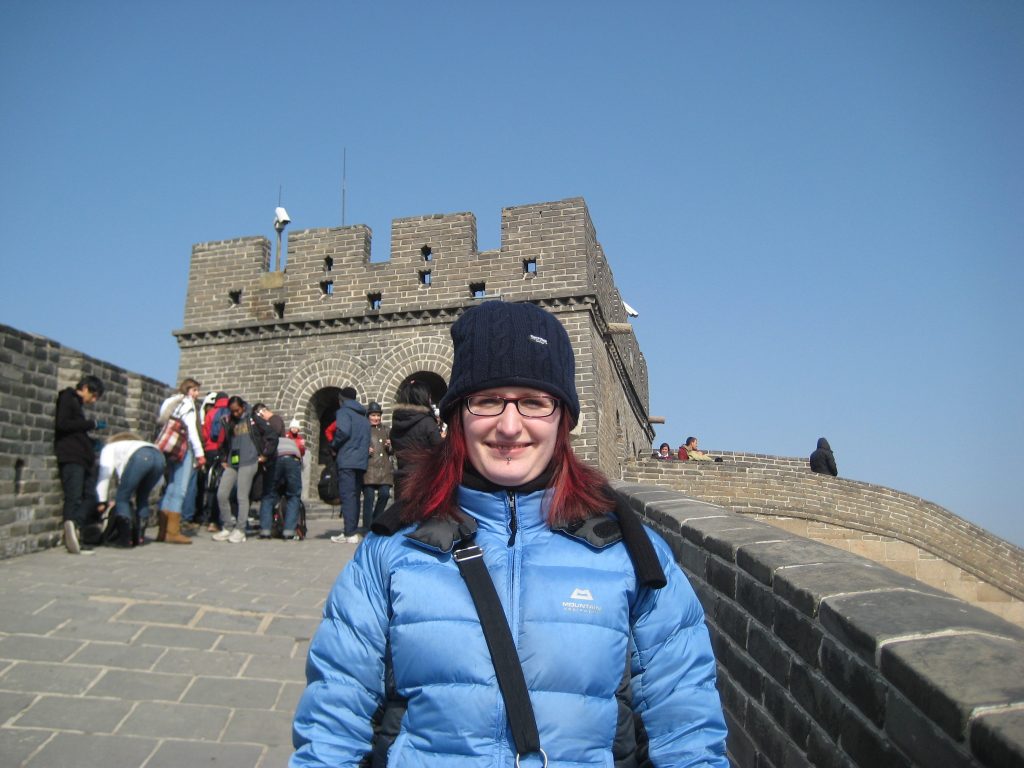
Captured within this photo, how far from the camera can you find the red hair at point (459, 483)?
5.72ft

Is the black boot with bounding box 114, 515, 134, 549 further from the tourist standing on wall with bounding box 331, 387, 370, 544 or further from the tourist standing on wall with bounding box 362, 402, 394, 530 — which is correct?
the tourist standing on wall with bounding box 362, 402, 394, 530

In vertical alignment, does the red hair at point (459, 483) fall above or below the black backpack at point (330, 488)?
above

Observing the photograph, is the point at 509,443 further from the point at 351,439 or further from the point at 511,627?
the point at 351,439

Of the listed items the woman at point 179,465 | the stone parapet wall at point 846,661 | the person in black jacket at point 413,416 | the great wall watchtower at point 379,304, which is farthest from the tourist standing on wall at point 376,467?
the stone parapet wall at point 846,661

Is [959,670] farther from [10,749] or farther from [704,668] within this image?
[10,749]

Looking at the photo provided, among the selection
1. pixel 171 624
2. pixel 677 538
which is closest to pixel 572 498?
pixel 677 538

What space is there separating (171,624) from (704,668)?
4.00 metres

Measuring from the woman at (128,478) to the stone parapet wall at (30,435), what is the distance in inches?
18.9

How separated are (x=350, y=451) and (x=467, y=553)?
719 cm

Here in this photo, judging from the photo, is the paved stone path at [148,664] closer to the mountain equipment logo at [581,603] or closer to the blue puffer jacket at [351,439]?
the mountain equipment logo at [581,603]

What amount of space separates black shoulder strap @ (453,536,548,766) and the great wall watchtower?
1170 centimetres

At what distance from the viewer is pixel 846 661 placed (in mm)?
2166

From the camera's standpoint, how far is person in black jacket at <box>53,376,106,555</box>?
23.0 ft

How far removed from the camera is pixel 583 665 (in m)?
1.52
